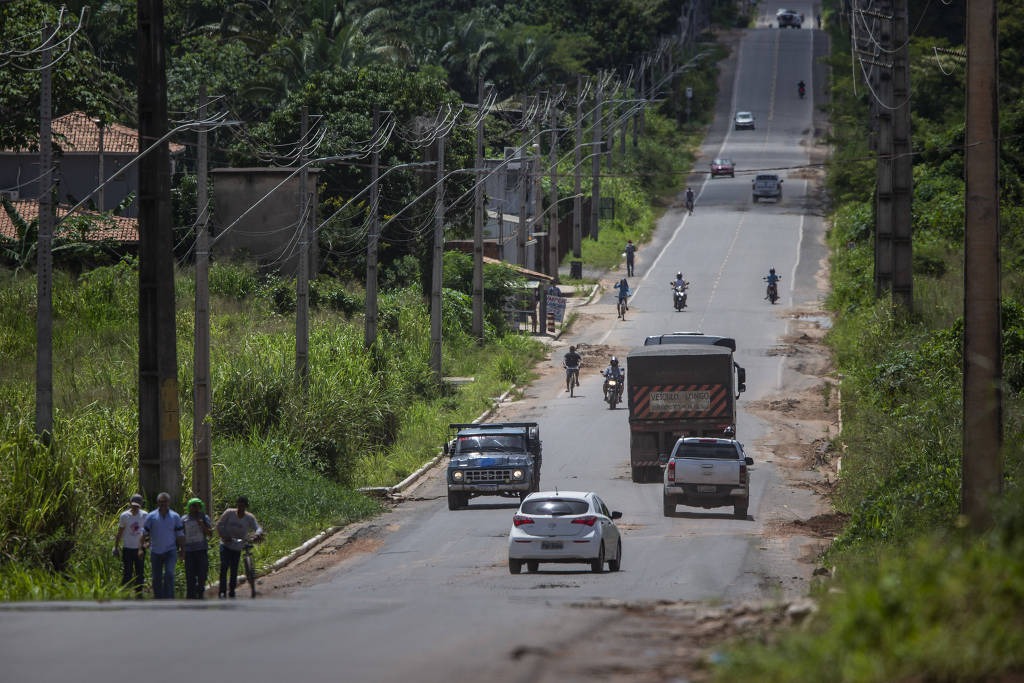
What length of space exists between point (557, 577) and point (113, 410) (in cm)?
1203

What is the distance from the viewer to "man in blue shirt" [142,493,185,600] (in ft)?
63.0

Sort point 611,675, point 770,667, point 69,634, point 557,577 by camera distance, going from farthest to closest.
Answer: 1. point 557,577
2. point 69,634
3. point 611,675
4. point 770,667

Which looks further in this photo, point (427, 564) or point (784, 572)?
point (427, 564)

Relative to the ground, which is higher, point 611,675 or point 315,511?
point 611,675

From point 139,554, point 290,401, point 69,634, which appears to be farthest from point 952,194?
point 69,634

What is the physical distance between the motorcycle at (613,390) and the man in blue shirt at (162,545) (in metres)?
26.4

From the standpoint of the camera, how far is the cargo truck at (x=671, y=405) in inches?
1337

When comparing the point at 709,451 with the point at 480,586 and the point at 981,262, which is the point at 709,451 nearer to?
the point at 480,586

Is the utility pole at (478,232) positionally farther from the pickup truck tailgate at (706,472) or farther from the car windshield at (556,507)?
the car windshield at (556,507)

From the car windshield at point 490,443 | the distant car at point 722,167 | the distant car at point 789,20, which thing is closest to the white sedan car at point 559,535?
the car windshield at point 490,443

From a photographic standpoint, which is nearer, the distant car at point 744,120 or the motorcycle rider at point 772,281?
the motorcycle rider at point 772,281

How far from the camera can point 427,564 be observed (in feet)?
78.9

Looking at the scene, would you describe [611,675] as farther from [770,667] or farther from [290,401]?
[290,401]

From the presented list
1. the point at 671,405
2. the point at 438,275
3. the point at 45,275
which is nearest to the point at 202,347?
the point at 45,275
